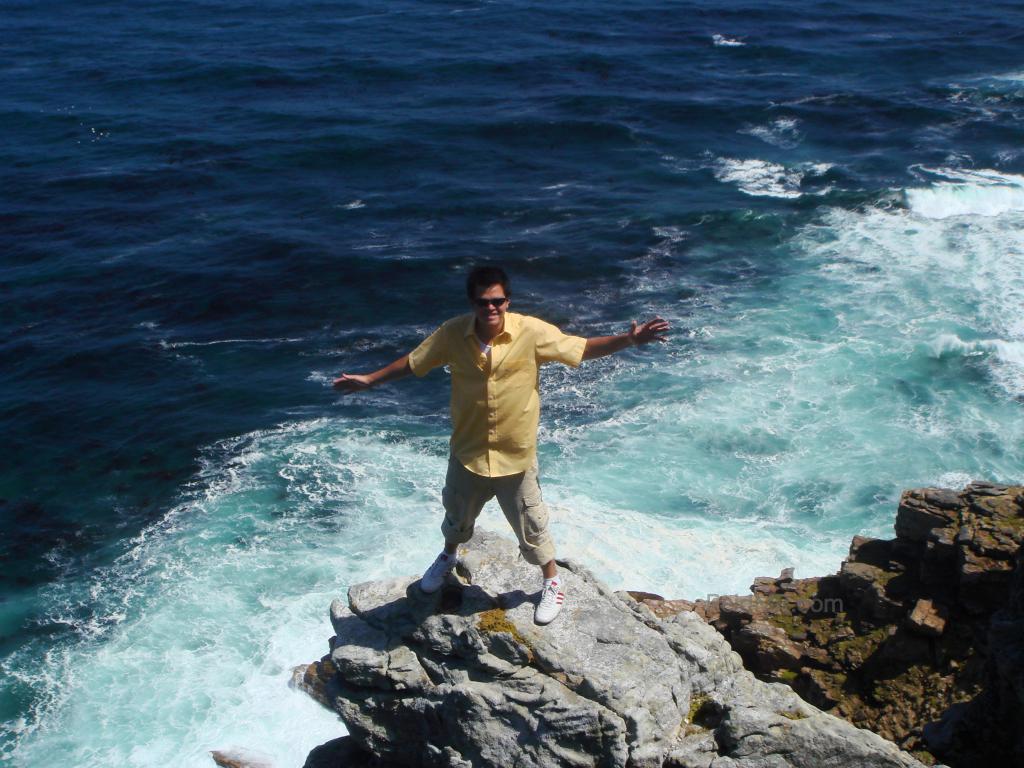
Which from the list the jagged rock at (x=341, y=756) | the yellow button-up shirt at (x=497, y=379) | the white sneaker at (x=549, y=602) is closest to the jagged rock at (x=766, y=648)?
the white sneaker at (x=549, y=602)

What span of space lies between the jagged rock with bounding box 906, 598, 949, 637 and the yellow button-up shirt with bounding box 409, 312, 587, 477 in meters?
5.78

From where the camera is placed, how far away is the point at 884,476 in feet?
62.8

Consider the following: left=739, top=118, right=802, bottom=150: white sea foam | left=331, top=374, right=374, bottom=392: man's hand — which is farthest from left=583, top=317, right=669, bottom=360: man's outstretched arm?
left=739, top=118, right=802, bottom=150: white sea foam

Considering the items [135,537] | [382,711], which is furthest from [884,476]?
[135,537]

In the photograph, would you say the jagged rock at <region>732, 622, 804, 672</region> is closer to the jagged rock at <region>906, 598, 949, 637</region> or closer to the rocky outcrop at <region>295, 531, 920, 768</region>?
the jagged rock at <region>906, 598, 949, 637</region>

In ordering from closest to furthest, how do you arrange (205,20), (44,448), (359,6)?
(44,448) → (205,20) → (359,6)

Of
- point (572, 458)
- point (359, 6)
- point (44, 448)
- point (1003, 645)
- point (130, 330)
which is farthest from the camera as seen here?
point (359, 6)

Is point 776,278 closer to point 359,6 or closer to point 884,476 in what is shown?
point 884,476

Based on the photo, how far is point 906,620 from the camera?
457 inches

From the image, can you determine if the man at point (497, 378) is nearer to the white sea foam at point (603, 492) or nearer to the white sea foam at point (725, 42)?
the white sea foam at point (603, 492)

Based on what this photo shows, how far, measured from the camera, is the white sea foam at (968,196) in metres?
32.0

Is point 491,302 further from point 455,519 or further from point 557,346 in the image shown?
point 455,519

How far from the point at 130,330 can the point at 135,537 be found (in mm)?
9705

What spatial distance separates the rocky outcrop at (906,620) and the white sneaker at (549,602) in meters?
4.03
